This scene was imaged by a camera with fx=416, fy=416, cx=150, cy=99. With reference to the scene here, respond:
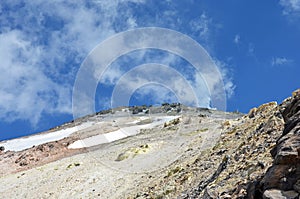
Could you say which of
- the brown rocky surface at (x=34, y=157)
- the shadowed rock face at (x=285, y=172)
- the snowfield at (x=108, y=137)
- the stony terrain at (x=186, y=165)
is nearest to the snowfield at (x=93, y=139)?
the snowfield at (x=108, y=137)

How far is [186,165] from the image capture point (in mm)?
23594

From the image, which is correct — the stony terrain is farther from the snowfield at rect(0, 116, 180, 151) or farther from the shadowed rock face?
the snowfield at rect(0, 116, 180, 151)

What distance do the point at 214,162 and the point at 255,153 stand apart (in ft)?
15.5

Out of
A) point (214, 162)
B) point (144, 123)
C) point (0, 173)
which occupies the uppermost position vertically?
point (144, 123)

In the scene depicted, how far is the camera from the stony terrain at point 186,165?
12016 mm

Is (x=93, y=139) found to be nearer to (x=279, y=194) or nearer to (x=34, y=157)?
(x=34, y=157)

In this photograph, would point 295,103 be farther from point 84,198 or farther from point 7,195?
point 7,195

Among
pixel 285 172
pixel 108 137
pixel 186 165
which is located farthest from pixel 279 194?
pixel 108 137

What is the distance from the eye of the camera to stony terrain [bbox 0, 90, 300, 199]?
1202 centimetres

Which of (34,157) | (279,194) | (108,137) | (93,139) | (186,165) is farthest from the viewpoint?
(108,137)

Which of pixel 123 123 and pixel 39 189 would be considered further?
A: pixel 123 123

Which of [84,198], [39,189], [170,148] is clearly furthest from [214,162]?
[39,189]

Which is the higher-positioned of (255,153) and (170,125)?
(170,125)

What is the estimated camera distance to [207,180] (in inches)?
689
